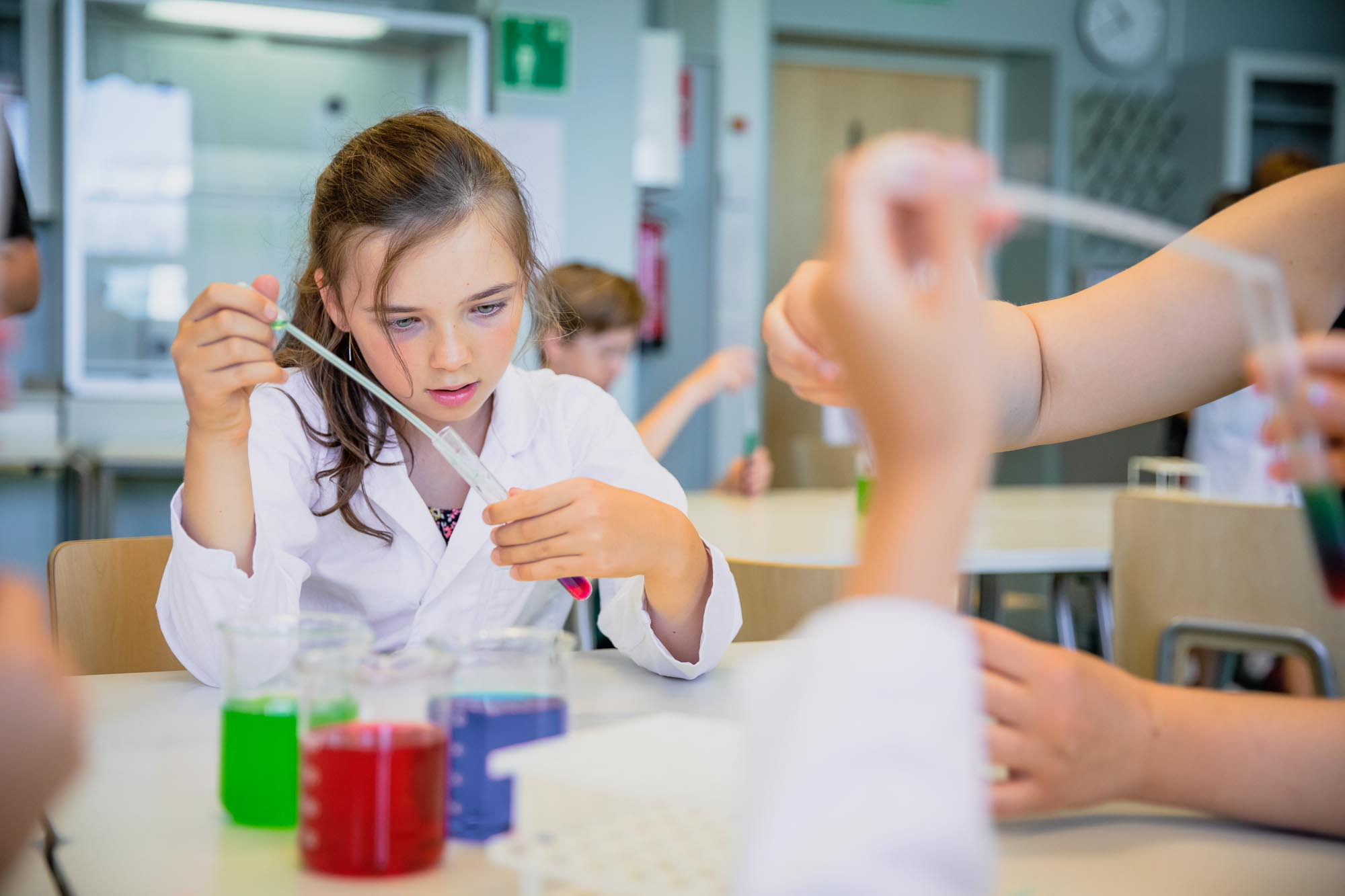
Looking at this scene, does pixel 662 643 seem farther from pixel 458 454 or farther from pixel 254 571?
pixel 254 571

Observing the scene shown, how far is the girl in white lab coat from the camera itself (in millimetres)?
1032

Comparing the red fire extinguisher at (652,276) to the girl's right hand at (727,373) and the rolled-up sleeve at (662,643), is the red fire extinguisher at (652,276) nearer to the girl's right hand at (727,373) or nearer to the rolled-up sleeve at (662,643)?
the girl's right hand at (727,373)

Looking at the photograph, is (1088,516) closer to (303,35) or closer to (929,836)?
(929,836)

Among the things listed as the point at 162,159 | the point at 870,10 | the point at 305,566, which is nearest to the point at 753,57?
the point at 870,10

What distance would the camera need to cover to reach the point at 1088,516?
283 cm

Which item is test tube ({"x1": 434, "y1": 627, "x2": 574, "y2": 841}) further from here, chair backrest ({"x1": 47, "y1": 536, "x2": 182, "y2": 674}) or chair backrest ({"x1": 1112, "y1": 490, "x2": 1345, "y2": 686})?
chair backrest ({"x1": 1112, "y1": 490, "x2": 1345, "y2": 686})

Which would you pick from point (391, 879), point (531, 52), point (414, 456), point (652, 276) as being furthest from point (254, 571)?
point (652, 276)

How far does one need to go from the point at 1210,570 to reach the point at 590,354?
1427 millimetres

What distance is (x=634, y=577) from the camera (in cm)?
117

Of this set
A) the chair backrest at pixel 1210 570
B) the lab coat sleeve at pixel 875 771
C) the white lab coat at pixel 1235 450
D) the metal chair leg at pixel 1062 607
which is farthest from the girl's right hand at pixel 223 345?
the white lab coat at pixel 1235 450

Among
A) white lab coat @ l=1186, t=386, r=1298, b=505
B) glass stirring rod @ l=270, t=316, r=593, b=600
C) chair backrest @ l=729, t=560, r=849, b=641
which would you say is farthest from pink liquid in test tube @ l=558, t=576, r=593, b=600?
white lab coat @ l=1186, t=386, r=1298, b=505

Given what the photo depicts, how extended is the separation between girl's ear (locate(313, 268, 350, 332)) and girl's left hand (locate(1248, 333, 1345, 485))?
1003 mm

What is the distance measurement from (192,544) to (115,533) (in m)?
2.86

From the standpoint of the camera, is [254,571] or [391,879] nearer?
[391,879]
